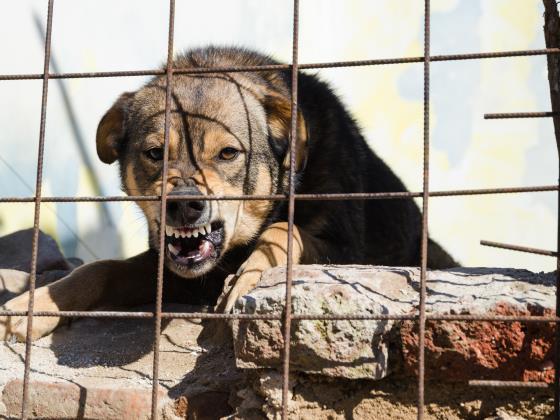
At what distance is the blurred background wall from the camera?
662 centimetres

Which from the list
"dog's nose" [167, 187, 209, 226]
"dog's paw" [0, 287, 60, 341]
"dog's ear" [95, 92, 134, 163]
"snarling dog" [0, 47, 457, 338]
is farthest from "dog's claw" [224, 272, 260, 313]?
"dog's ear" [95, 92, 134, 163]

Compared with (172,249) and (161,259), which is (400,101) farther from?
(161,259)

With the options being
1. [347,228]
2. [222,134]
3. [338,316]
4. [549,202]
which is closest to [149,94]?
[222,134]

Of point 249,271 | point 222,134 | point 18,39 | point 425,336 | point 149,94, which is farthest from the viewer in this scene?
point 18,39

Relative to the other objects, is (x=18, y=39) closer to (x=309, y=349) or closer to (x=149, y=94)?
(x=149, y=94)

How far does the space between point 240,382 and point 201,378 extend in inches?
9.5

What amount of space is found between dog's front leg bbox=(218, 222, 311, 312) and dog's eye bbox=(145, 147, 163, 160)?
74 cm

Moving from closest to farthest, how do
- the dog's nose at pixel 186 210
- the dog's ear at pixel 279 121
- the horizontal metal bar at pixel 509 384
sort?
the horizontal metal bar at pixel 509 384 → the dog's nose at pixel 186 210 → the dog's ear at pixel 279 121

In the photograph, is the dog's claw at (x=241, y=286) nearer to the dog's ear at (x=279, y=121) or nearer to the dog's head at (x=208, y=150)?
the dog's head at (x=208, y=150)

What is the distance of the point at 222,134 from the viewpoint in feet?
14.9

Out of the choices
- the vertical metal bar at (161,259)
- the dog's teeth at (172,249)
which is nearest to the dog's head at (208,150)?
the dog's teeth at (172,249)

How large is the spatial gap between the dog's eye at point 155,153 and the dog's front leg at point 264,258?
742mm

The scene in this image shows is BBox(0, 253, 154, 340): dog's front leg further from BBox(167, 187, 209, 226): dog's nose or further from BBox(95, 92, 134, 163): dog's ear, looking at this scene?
BBox(167, 187, 209, 226): dog's nose

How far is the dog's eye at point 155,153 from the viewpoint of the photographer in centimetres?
459
